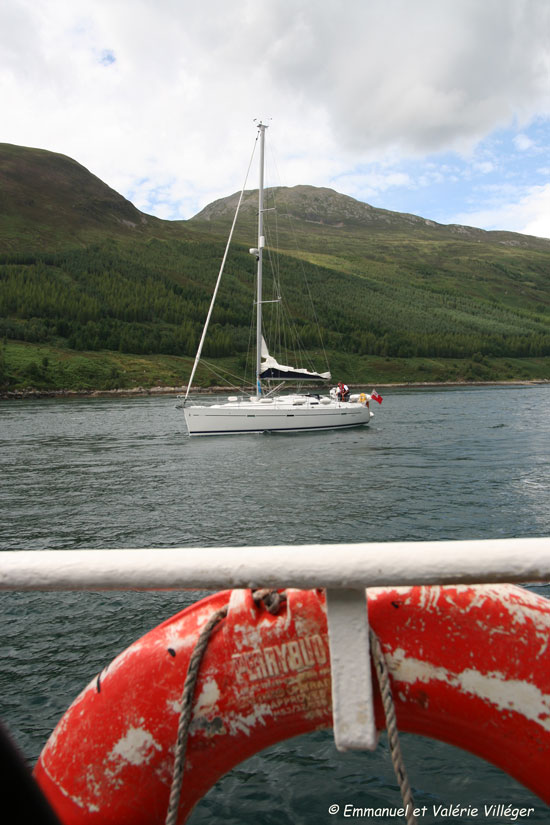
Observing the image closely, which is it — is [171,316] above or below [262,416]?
above

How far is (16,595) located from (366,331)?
132 m

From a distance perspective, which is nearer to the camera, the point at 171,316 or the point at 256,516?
the point at 256,516

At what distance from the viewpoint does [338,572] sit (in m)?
1.54

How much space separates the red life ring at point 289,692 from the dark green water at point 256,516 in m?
3.18

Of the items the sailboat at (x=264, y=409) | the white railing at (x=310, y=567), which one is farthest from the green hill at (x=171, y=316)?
the white railing at (x=310, y=567)

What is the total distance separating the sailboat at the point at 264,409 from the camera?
98.6ft

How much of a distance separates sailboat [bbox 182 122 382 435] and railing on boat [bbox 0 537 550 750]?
1069 inches

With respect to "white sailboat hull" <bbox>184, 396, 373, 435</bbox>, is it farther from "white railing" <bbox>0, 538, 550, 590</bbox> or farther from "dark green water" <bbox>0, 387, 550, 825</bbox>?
"white railing" <bbox>0, 538, 550, 590</bbox>

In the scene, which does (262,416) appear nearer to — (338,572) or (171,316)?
(338,572)

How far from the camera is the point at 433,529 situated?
→ 40.4 feet

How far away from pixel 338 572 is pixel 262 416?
2877 centimetres

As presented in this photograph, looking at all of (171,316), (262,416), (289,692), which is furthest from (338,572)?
(171,316)

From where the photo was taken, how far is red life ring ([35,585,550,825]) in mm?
1689

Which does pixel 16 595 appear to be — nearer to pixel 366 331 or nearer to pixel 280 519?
pixel 280 519
